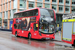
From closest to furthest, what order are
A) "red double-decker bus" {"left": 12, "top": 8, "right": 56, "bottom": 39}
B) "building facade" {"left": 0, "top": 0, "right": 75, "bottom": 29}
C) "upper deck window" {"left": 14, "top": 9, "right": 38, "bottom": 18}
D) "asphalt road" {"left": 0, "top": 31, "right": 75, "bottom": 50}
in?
"asphalt road" {"left": 0, "top": 31, "right": 75, "bottom": 50} < "red double-decker bus" {"left": 12, "top": 8, "right": 56, "bottom": 39} < "upper deck window" {"left": 14, "top": 9, "right": 38, "bottom": 18} < "building facade" {"left": 0, "top": 0, "right": 75, "bottom": 29}

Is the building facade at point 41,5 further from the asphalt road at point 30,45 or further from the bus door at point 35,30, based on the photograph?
the asphalt road at point 30,45

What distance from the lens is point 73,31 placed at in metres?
11.3

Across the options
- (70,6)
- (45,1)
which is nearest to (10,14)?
(45,1)

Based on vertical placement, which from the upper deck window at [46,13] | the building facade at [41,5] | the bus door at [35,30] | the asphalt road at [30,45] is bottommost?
the asphalt road at [30,45]

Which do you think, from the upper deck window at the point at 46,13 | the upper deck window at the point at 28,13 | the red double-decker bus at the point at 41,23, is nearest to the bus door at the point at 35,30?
the red double-decker bus at the point at 41,23

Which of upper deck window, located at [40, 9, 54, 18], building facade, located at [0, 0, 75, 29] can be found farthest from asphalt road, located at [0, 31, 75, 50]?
building facade, located at [0, 0, 75, 29]

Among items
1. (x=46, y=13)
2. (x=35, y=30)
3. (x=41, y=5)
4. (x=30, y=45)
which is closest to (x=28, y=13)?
(x=35, y=30)

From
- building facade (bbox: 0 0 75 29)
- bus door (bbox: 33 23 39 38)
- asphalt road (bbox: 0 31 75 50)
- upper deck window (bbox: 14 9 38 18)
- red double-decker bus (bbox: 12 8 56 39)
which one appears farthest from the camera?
building facade (bbox: 0 0 75 29)

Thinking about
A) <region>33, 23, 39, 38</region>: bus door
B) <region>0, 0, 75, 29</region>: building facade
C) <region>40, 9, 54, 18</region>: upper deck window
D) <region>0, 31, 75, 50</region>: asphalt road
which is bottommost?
<region>0, 31, 75, 50</region>: asphalt road

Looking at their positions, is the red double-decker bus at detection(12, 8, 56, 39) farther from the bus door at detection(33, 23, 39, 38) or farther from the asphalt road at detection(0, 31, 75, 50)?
the asphalt road at detection(0, 31, 75, 50)

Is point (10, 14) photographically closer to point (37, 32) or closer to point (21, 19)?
point (21, 19)

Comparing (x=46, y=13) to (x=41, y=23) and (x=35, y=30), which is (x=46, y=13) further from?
(x=35, y=30)

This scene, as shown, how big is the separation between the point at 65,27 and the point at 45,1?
108 ft

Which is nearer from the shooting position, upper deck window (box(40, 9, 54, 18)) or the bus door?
upper deck window (box(40, 9, 54, 18))
